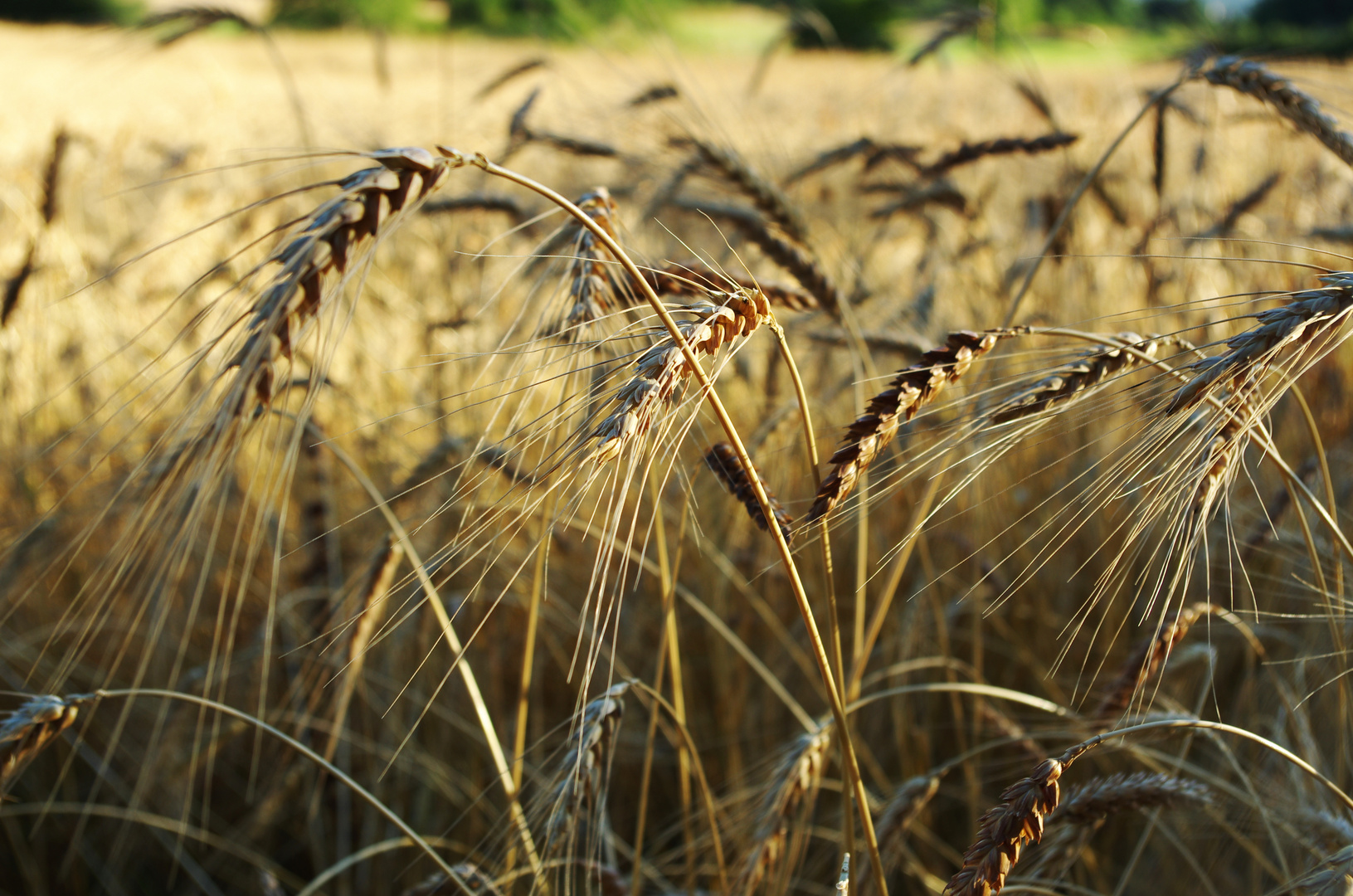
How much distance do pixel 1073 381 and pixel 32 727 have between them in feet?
3.22

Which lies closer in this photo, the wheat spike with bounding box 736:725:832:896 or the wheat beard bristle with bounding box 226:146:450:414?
the wheat beard bristle with bounding box 226:146:450:414

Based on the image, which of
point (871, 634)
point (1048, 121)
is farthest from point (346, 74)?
point (871, 634)

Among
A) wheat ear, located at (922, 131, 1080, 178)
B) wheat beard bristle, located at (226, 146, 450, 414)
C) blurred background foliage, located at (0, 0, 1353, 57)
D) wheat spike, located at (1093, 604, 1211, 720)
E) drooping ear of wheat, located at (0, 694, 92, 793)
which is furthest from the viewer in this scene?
blurred background foliage, located at (0, 0, 1353, 57)

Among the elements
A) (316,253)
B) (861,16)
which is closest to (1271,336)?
(316,253)

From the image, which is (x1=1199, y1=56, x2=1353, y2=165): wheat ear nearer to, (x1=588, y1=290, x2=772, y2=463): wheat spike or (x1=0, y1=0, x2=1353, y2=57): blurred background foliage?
(x1=588, y1=290, x2=772, y2=463): wheat spike

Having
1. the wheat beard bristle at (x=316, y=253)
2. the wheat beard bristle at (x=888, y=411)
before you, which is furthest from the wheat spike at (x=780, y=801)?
the wheat beard bristle at (x=316, y=253)

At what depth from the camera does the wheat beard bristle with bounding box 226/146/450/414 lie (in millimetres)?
548

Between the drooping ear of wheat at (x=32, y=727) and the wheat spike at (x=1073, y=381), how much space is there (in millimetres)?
865

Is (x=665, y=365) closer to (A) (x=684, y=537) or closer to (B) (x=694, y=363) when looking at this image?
(B) (x=694, y=363)

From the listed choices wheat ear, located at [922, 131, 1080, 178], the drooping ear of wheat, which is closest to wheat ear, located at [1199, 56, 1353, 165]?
wheat ear, located at [922, 131, 1080, 178]

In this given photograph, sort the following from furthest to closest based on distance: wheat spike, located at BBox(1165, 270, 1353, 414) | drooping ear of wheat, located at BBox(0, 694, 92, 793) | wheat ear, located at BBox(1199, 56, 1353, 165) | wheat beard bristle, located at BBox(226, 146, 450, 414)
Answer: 1. wheat ear, located at BBox(1199, 56, 1353, 165)
2. drooping ear of wheat, located at BBox(0, 694, 92, 793)
3. wheat spike, located at BBox(1165, 270, 1353, 414)
4. wheat beard bristle, located at BBox(226, 146, 450, 414)

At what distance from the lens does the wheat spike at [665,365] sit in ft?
1.86

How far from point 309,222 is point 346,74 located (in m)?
15.7

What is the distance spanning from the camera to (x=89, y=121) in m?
7.88
